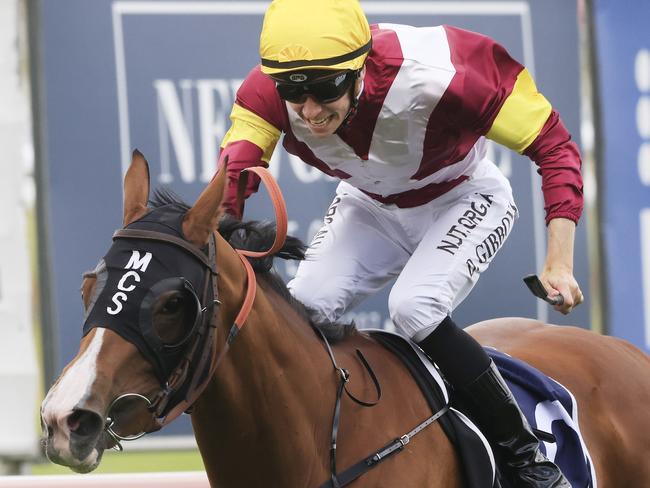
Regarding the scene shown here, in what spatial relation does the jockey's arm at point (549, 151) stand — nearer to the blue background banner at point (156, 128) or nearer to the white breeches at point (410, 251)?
the white breeches at point (410, 251)

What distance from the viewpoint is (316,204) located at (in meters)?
6.84

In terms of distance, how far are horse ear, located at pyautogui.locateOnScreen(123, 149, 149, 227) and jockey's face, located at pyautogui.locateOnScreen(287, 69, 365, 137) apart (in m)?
0.47

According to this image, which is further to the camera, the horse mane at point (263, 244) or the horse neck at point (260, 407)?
the horse mane at point (263, 244)

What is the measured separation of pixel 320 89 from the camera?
9.44 ft

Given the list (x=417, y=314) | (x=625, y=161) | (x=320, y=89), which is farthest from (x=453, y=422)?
(x=625, y=161)

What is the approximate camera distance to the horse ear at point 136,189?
262 cm

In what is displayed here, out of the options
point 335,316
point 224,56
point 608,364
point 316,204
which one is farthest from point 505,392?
point 224,56

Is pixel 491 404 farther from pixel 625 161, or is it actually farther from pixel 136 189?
pixel 625 161

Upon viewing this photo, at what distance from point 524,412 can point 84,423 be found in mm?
1473

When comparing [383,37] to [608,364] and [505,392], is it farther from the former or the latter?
[608,364]

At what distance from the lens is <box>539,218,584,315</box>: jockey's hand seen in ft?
9.53

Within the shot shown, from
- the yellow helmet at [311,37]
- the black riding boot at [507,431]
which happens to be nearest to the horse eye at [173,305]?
the yellow helmet at [311,37]

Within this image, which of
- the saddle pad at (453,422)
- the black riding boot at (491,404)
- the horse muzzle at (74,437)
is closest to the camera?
the horse muzzle at (74,437)

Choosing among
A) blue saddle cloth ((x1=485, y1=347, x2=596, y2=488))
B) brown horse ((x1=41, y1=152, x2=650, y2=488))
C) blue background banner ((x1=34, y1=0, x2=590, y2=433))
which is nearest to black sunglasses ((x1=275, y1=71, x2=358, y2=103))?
brown horse ((x1=41, y1=152, x2=650, y2=488))
